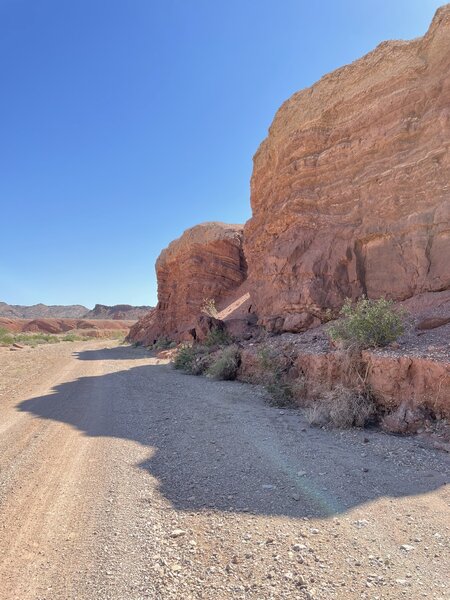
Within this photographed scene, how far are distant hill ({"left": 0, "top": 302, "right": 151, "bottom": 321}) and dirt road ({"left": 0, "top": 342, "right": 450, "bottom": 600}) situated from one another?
91191 millimetres

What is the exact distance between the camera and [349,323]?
720 centimetres

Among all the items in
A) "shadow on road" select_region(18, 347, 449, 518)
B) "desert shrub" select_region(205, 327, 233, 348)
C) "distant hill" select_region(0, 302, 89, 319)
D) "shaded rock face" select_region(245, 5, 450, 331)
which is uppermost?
"distant hill" select_region(0, 302, 89, 319)

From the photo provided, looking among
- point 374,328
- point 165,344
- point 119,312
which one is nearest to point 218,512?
point 374,328

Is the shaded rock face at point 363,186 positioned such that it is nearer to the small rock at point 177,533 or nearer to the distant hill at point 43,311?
the small rock at point 177,533

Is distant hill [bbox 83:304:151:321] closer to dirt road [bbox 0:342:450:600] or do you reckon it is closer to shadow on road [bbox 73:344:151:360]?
shadow on road [bbox 73:344:151:360]

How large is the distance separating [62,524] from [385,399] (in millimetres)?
4795

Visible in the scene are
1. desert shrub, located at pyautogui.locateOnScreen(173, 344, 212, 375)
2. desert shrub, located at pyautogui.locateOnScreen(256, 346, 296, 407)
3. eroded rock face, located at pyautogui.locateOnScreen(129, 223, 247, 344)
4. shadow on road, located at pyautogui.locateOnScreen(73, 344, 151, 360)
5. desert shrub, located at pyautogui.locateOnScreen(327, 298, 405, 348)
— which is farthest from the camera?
eroded rock face, located at pyautogui.locateOnScreen(129, 223, 247, 344)

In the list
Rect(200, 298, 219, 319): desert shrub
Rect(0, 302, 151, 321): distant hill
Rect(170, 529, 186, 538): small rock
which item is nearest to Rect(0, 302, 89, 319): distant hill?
Rect(0, 302, 151, 321): distant hill

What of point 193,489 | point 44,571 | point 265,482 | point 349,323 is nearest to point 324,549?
point 265,482

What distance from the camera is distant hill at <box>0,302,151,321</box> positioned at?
332 feet

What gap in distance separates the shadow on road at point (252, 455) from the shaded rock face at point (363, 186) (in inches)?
191

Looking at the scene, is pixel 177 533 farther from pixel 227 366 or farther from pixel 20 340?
pixel 20 340

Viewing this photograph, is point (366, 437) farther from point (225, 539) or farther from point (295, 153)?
point (295, 153)

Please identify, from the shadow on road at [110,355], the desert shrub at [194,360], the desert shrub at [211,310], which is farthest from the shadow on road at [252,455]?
the shadow on road at [110,355]
